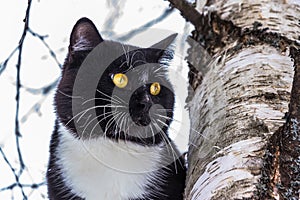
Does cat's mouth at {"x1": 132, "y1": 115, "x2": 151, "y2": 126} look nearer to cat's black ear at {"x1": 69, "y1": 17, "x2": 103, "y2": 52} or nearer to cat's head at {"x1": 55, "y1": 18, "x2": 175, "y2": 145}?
cat's head at {"x1": 55, "y1": 18, "x2": 175, "y2": 145}

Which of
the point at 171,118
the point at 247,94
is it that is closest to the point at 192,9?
the point at 247,94

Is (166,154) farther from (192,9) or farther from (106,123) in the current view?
(192,9)

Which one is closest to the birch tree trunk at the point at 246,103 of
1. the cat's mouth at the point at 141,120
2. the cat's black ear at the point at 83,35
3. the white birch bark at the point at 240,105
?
the white birch bark at the point at 240,105

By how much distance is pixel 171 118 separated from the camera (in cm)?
152

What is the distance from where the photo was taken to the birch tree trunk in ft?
2.61

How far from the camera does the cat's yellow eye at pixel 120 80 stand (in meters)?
1.39

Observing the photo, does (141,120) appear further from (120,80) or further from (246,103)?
(246,103)

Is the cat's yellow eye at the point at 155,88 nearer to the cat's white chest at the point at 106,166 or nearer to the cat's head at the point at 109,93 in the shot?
the cat's head at the point at 109,93

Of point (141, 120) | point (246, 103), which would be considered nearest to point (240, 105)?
point (246, 103)

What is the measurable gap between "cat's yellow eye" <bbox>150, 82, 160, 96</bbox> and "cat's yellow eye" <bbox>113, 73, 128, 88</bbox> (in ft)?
0.36

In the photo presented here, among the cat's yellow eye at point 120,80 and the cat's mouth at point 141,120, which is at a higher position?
the cat's yellow eye at point 120,80

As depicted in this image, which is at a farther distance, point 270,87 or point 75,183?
point 75,183

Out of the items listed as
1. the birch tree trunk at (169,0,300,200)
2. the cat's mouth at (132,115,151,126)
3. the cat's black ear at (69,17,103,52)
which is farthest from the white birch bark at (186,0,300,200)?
the cat's black ear at (69,17,103,52)

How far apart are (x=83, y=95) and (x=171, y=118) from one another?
0.32 metres
